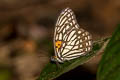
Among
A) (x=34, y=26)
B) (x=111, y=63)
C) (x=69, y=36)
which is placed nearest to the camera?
(x=111, y=63)

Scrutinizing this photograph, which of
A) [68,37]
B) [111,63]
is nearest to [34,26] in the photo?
[68,37]

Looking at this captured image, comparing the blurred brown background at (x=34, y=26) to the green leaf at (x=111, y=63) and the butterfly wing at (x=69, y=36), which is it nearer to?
the butterfly wing at (x=69, y=36)

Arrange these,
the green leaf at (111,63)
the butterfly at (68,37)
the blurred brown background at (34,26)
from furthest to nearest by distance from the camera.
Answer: the blurred brown background at (34,26) → the butterfly at (68,37) → the green leaf at (111,63)

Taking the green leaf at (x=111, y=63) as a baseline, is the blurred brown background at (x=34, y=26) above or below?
below

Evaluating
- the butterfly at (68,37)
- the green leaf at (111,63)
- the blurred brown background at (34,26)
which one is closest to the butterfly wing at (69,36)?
the butterfly at (68,37)

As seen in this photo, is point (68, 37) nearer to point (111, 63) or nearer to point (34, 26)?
point (111, 63)

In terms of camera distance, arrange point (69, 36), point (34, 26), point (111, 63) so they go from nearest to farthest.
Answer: point (111, 63) < point (69, 36) < point (34, 26)

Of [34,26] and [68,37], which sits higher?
[68,37]
